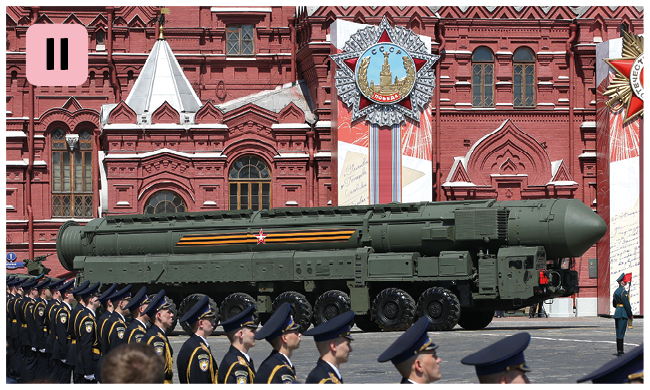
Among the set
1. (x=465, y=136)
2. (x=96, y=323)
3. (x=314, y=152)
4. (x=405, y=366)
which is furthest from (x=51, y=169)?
(x=405, y=366)

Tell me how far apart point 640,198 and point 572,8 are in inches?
316

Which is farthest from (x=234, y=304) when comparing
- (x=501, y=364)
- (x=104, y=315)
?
(x=501, y=364)

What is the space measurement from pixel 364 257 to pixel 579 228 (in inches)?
229

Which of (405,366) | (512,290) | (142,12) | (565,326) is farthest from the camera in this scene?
(142,12)

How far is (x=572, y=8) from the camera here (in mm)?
38094

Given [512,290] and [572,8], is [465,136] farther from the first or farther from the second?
[512,290]

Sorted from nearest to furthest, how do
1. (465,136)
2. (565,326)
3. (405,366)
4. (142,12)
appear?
(405,366) → (565,326) → (465,136) → (142,12)

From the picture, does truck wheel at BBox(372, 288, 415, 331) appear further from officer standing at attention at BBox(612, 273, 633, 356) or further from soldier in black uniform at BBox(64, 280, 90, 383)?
soldier in black uniform at BBox(64, 280, 90, 383)

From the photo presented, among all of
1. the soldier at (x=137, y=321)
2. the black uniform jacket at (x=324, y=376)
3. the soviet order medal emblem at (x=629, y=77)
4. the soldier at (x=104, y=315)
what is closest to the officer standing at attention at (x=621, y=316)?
the soldier at (x=104, y=315)

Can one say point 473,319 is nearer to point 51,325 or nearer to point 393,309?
point 393,309

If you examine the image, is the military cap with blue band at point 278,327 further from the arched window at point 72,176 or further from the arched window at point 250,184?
the arched window at point 72,176

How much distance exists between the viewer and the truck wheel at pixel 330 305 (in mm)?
26906

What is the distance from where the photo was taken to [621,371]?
20.9ft

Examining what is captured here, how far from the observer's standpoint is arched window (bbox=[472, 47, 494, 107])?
38312 mm
